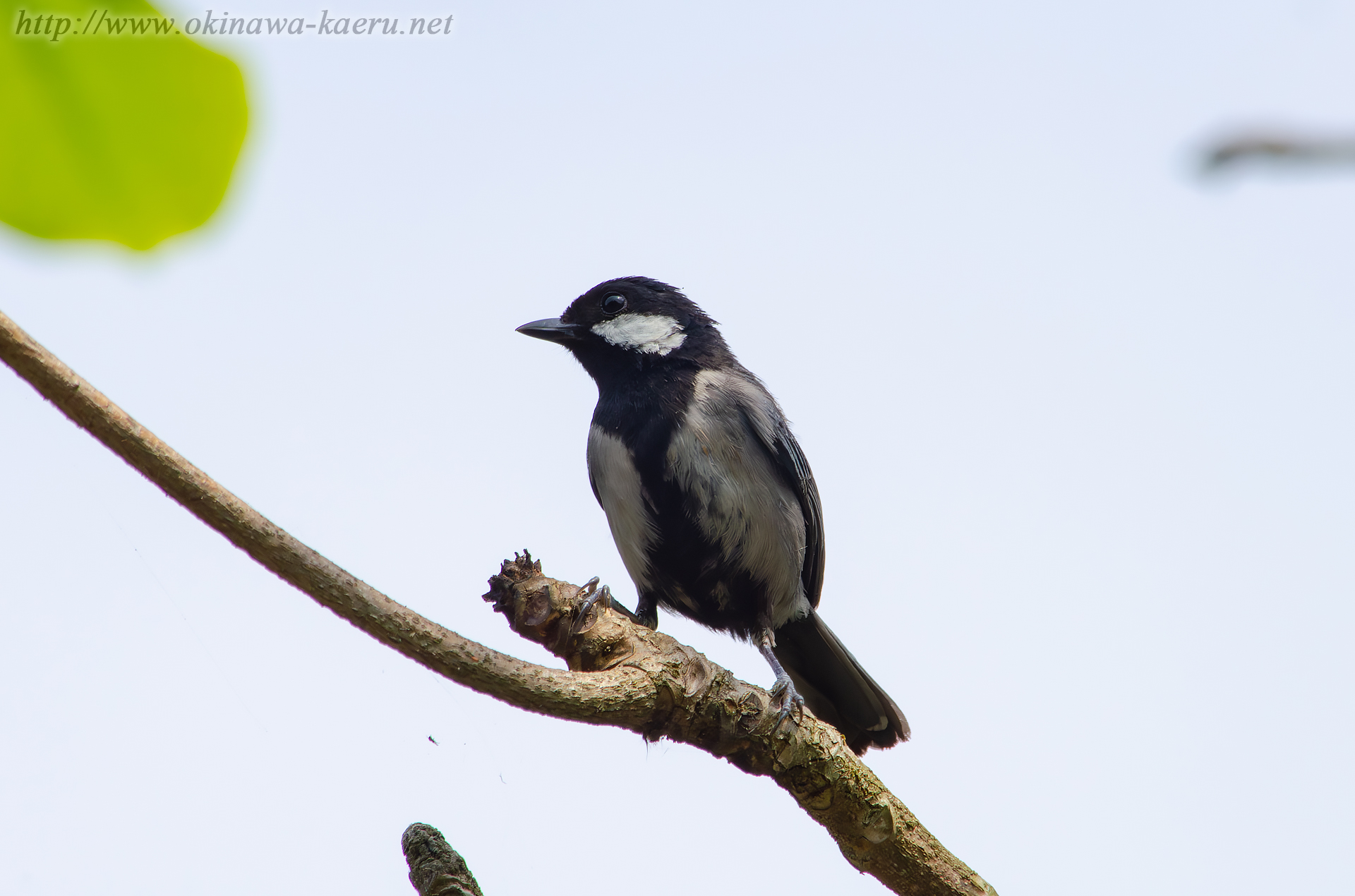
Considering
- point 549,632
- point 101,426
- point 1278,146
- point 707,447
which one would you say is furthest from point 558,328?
point 1278,146

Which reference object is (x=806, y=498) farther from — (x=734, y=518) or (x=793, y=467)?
(x=734, y=518)

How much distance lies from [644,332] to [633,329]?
60 millimetres

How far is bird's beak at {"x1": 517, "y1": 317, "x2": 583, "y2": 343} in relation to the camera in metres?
5.96

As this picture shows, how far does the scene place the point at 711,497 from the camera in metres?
5.08

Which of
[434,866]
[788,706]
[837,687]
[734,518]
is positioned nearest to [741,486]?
[734,518]

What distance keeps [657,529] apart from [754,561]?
0.46 m

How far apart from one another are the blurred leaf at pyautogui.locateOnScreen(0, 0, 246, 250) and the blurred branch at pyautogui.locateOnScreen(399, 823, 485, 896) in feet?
7.40

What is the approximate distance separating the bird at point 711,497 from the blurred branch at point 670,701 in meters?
0.87

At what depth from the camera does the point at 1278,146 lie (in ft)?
3.20

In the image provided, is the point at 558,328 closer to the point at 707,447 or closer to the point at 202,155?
the point at 707,447

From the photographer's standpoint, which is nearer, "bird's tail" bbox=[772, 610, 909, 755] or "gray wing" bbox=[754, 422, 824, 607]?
"gray wing" bbox=[754, 422, 824, 607]

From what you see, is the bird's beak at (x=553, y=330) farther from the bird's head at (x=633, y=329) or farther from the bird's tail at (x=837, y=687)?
the bird's tail at (x=837, y=687)

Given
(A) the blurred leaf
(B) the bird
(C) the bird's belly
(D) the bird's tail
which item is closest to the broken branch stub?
(B) the bird

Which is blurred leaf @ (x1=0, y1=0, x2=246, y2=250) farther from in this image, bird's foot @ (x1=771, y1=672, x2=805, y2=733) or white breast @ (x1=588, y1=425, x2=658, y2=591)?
white breast @ (x1=588, y1=425, x2=658, y2=591)
